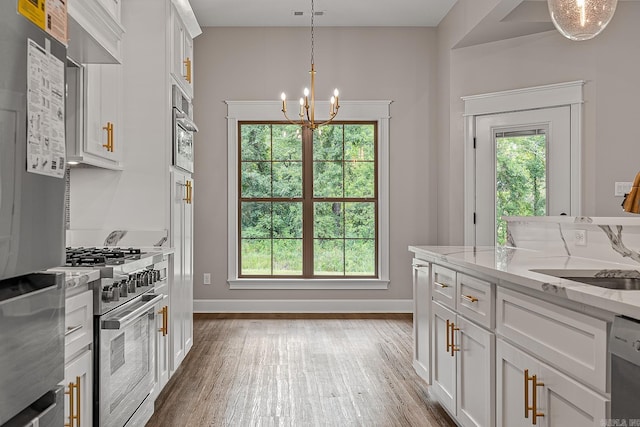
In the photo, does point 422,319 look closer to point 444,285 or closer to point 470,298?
point 444,285

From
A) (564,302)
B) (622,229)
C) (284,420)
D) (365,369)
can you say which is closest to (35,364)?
(564,302)

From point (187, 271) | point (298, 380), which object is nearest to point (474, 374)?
point (298, 380)

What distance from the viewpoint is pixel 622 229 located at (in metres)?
2.16

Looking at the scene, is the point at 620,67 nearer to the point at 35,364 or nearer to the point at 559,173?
the point at 559,173

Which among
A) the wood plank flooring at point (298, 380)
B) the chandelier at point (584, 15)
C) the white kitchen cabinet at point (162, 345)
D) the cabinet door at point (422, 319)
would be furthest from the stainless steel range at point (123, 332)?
the chandelier at point (584, 15)

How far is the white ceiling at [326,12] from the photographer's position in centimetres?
491

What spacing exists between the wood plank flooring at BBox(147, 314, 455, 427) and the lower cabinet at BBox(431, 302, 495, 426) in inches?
9.9

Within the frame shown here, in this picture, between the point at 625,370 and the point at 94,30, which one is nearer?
the point at 625,370

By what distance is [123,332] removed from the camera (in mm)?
2078

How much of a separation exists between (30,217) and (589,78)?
4.48 meters

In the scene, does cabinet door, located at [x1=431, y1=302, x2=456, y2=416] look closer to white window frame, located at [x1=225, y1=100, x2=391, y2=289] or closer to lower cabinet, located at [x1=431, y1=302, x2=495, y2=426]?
lower cabinet, located at [x1=431, y1=302, x2=495, y2=426]

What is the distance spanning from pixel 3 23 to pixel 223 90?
15.5 feet

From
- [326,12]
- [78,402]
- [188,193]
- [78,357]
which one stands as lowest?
[78,402]

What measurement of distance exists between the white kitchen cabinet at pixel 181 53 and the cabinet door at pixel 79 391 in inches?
82.5
